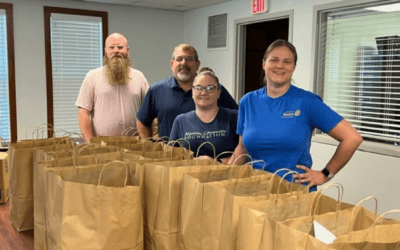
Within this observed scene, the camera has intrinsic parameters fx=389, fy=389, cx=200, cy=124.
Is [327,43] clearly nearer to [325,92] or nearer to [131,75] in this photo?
[325,92]

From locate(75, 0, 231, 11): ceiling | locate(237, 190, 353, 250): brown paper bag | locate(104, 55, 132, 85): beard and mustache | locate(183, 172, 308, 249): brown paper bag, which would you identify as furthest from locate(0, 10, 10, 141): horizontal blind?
locate(237, 190, 353, 250): brown paper bag

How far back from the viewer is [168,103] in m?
2.61

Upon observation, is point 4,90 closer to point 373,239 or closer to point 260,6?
point 260,6

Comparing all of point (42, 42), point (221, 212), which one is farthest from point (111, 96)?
point (42, 42)

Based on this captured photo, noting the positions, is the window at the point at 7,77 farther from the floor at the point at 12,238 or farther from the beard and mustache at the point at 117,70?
the floor at the point at 12,238

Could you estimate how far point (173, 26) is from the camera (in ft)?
19.7

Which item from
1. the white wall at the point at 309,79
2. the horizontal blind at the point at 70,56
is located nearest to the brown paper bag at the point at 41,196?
the white wall at the point at 309,79

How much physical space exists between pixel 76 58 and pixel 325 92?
11.1 ft

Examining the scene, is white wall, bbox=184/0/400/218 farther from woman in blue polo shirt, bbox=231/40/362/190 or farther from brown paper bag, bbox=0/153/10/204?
brown paper bag, bbox=0/153/10/204

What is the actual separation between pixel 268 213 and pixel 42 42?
4.86m

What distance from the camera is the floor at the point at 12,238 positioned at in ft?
5.01

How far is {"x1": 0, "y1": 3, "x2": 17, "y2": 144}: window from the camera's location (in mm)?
4875

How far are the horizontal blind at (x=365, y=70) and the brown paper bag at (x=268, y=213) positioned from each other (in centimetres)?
267

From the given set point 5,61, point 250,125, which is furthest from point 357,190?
point 5,61
